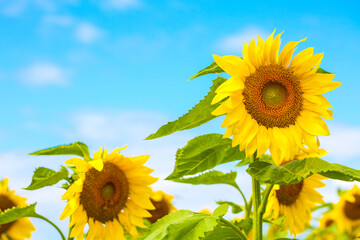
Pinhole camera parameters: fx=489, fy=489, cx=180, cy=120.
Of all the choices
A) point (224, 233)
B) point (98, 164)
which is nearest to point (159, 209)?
point (98, 164)

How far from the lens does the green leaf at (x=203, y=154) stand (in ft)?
9.64

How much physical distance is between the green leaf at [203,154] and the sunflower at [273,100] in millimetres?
210

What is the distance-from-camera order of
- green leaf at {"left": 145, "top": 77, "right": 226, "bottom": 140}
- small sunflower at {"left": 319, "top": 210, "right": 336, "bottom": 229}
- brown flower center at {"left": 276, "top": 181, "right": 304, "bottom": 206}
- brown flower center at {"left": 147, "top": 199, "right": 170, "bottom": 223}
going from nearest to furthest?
green leaf at {"left": 145, "top": 77, "right": 226, "bottom": 140}
brown flower center at {"left": 276, "top": 181, "right": 304, "bottom": 206}
brown flower center at {"left": 147, "top": 199, "right": 170, "bottom": 223}
small sunflower at {"left": 319, "top": 210, "right": 336, "bottom": 229}

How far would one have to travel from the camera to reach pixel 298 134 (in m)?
2.92

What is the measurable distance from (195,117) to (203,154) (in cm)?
41

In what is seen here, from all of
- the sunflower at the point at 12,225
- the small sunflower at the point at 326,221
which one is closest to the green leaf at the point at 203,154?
the sunflower at the point at 12,225

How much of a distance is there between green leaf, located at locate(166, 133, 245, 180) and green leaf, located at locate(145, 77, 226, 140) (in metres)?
0.23


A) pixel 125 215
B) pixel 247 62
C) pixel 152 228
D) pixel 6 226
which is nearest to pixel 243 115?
pixel 247 62

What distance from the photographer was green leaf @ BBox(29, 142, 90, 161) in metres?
3.32

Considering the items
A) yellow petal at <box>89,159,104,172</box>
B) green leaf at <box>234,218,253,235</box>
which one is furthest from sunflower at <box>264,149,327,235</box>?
yellow petal at <box>89,159,104,172</box>

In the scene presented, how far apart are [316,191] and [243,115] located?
1.59 m

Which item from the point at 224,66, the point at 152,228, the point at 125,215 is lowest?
the point at 152,228

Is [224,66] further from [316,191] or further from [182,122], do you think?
[316,191]

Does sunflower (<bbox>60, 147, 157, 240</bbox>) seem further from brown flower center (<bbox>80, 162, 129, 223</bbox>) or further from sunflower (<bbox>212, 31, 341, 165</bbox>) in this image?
sunflower (<bbox>212, 31, 341, 165</bbox>)
